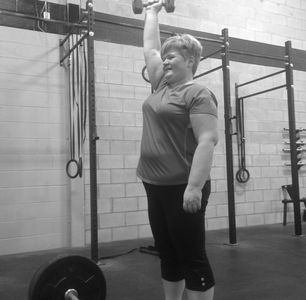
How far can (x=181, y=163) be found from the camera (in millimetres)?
1366

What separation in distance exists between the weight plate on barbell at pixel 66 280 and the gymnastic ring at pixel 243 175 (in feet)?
9.77

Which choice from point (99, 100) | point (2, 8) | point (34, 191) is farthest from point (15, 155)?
point (2, 8)

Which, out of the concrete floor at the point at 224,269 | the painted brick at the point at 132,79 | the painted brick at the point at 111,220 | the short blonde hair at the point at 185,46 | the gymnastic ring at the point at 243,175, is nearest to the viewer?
the short blonde hair at the point at 185,46

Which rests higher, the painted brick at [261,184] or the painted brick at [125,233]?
the painted brick at [261,184]

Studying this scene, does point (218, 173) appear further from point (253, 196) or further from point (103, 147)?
point (103, 147)

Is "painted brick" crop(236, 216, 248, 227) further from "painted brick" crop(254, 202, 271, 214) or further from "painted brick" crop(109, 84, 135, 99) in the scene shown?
"painted brick" crop(109, 84, 135, 99)

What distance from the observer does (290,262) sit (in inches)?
112

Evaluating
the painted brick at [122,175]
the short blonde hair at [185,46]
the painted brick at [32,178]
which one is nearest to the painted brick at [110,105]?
the painted brick at [122,175]

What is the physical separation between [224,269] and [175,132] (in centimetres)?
162

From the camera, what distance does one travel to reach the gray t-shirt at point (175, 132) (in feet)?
4.43

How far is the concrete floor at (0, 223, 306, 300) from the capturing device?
86.7 inches

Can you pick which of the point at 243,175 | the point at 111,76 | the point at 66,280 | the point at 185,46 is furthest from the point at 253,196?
the point at 185,46

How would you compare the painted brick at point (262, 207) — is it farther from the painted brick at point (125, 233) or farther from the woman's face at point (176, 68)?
the woman's face at point (176, 68)

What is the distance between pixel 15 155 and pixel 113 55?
137 centimetres
